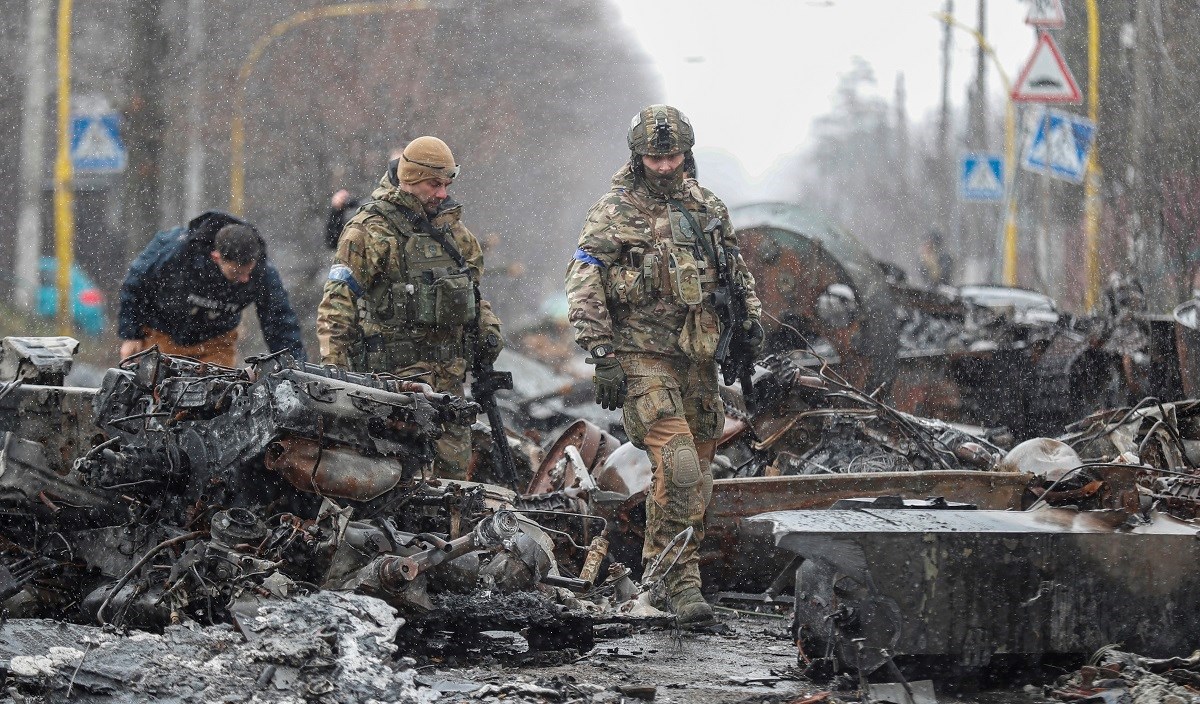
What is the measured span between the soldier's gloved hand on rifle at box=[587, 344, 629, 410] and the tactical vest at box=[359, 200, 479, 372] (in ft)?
2.91

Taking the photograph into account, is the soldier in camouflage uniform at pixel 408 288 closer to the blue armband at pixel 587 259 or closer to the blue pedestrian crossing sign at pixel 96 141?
the blue armband at pixel 587 259

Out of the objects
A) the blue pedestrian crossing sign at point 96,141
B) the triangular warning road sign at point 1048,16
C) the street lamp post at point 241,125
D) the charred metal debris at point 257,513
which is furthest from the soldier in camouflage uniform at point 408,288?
the street lamp post at point 241,125

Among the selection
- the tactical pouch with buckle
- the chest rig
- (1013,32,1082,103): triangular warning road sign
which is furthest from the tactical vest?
(1013,32,1082,103): triangular warning road sign

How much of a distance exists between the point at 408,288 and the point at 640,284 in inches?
46.4

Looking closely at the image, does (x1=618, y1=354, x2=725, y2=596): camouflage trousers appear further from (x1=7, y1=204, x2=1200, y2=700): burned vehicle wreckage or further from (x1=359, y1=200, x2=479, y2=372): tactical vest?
(x1=359, y1=200, x2=479, y2=372): tactical vest

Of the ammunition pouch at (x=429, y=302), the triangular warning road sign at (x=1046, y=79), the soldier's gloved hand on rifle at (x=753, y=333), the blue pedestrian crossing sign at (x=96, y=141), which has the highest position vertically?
the triangular warning road sign at (x=1046, y=79)

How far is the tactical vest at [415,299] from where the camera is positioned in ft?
22.2

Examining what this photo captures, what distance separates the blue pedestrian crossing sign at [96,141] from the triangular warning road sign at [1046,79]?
11379 mm

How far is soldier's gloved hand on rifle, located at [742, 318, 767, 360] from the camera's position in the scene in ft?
21.5

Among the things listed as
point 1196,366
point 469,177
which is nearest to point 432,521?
point 1196,366

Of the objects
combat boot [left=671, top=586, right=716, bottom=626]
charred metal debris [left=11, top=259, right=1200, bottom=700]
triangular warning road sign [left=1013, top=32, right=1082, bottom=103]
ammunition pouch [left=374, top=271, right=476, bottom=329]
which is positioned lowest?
combat boot [left=671, top=586, right=716, bottom=626]

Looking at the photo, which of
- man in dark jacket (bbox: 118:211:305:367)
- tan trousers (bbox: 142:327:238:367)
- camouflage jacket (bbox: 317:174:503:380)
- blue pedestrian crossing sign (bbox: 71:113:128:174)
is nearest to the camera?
camouflage jacket (bbox: 317:174:503:380)

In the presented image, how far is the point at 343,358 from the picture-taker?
671 centimetres

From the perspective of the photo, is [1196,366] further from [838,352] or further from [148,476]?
[148,476]
